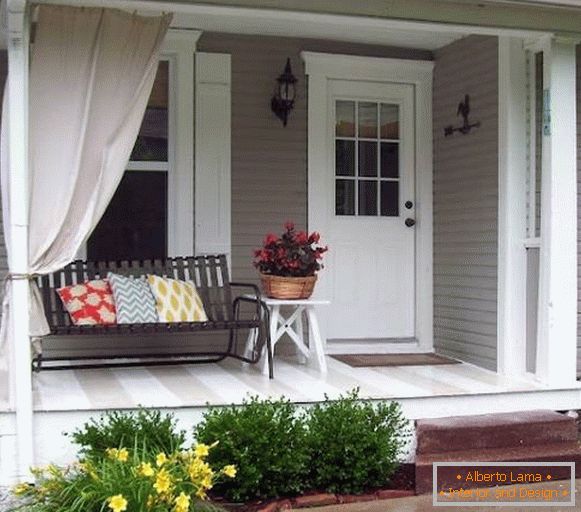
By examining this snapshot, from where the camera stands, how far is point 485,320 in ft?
18.5

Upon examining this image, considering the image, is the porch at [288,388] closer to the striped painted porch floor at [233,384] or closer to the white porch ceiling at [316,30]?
the striped painted porch floor at [233,384]

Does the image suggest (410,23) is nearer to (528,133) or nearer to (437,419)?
(528,133)

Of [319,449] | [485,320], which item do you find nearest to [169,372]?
[319,449]

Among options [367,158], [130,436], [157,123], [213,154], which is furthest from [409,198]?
[130,436]

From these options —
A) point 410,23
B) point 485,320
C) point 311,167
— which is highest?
point 410,23

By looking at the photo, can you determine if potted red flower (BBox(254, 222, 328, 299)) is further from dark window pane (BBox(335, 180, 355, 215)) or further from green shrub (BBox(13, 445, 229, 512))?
green shrub (BBox(13, 445, 229, 512))

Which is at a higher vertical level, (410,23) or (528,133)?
(410,23)

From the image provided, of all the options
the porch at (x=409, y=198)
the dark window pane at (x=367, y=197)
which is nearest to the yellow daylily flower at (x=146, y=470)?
the porch at (x=409, y=198)

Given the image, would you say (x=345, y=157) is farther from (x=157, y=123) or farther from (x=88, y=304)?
(x=88, y=304)

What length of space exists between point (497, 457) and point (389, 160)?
2.69 metres

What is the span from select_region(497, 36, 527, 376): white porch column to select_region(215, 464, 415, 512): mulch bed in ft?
4.92

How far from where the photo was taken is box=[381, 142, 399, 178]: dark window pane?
6.29m

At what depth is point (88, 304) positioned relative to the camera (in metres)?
4.96

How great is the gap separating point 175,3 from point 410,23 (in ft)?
3.96
